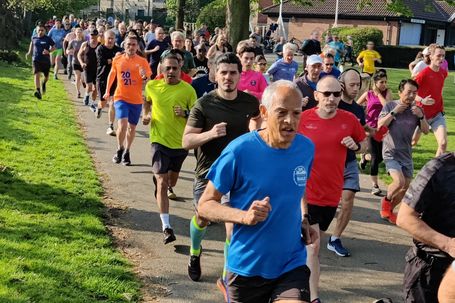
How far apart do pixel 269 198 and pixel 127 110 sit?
7308 millimetres

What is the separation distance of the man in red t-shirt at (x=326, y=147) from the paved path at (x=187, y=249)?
2.56 ft

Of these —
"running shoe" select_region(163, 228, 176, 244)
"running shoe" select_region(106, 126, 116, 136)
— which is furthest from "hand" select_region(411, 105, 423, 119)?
"running shoe" select_region(106, 126, 116, 136)

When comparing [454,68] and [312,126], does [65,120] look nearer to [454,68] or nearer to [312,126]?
[312,126]

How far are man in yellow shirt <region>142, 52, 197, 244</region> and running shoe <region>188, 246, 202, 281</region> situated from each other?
1176 millimetres

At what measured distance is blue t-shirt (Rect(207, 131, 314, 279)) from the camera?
3.86m

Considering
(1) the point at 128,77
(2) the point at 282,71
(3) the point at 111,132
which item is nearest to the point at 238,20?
(3) the point at 111,132

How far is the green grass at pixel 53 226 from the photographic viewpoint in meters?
5.56

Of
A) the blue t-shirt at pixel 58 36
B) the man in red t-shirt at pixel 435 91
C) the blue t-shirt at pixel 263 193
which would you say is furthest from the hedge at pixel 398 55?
the blue t-shirt at pixel 263 193

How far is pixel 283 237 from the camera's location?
3918 mm

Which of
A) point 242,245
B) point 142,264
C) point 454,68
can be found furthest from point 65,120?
point 454,68

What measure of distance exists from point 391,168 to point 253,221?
510 cm

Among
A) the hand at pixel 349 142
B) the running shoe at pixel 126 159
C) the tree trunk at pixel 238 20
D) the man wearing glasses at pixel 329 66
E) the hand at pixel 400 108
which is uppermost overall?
the tree trunk at pixel 238 20

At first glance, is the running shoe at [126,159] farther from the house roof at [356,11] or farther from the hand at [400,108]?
the house roof at [356,11]

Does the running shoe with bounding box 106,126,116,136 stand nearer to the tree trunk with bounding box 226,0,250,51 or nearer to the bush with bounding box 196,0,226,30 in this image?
the tree trunk with bounding box 226,0,250,51
